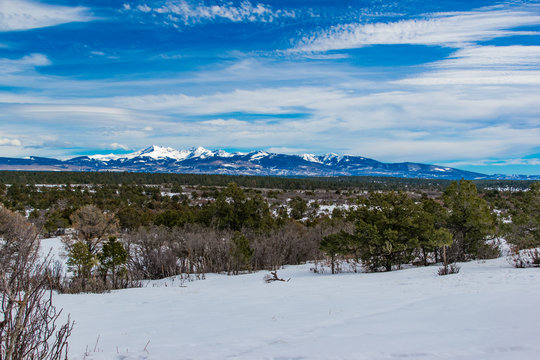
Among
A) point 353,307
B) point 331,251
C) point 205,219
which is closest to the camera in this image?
point 353,307

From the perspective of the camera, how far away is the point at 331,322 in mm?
7051

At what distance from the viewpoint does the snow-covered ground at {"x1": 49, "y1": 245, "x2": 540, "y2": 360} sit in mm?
5176

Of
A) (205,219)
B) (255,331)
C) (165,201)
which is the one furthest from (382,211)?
(165,201)

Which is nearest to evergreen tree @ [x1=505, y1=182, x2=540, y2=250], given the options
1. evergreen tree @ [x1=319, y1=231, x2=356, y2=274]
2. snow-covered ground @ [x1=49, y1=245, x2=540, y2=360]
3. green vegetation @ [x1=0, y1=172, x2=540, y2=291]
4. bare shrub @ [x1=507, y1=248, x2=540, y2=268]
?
green vegetation @ [x1=0, y1=172, x2=540, y2=291]

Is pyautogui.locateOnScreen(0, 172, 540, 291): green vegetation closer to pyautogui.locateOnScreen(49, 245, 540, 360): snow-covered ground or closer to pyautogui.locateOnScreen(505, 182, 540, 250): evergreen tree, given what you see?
pyautogui.locateOnScreen(505, 182, 540, 250): evergreen tree

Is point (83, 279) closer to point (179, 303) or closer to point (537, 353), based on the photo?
point (179, 303)

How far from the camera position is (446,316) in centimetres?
670

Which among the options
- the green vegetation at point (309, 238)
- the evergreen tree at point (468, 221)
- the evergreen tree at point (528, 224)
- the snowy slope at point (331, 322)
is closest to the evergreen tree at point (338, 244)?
the green vegetation at point (309, 238)

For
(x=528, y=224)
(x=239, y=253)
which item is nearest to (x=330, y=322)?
(x=239, y=253)

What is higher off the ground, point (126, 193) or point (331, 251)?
point (126, 193)

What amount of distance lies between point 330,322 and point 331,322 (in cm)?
2

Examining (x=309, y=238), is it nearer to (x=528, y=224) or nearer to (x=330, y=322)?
(x=528, y=224)

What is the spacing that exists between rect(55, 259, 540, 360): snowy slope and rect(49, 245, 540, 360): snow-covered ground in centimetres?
2

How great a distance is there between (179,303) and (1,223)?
706 inches
